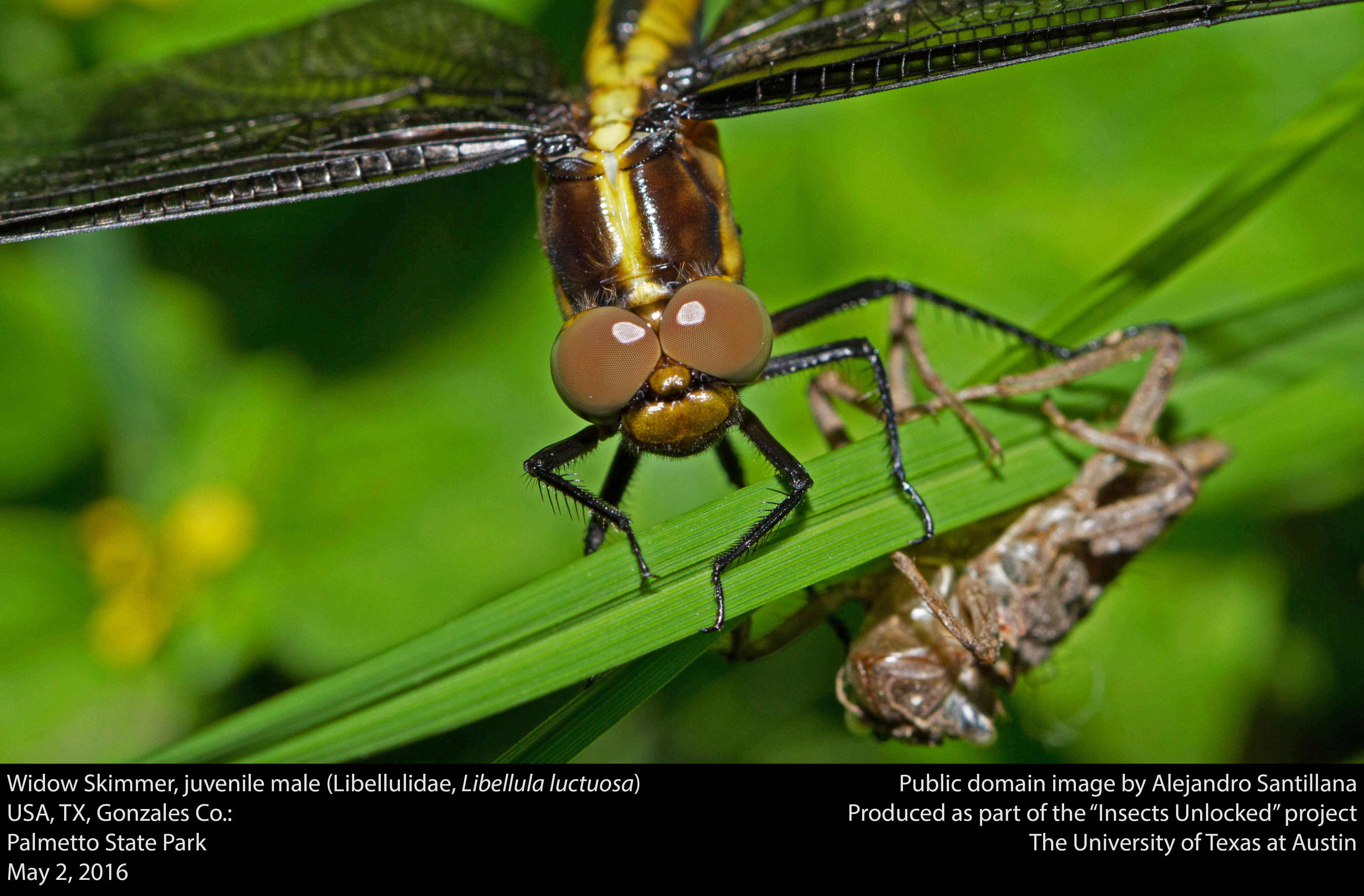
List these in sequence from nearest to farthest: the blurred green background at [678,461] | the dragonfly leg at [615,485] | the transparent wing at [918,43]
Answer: the transparent wing at [918,43] → the dragonfly leg at [615,485] → the blurred green background at [678,461]

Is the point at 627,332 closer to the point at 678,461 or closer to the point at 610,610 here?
the point at 610,610

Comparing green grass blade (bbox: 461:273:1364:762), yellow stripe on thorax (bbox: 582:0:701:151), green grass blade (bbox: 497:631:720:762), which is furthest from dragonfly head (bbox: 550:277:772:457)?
green grass blade (bbox: 461:273:1364:762)

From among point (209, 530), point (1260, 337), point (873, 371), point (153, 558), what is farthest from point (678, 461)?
point (153, 558)

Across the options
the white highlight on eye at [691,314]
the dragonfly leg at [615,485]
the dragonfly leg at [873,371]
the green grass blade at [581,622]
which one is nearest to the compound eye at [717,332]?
the white highlight on eye at [691,314]

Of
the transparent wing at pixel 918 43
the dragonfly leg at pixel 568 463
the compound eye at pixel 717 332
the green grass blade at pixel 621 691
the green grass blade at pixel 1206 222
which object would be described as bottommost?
the green grass blade at pixel 621 691

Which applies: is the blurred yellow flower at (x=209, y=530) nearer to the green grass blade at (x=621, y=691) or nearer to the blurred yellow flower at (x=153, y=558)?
the blurred yellow flower at (x=153, y=558)

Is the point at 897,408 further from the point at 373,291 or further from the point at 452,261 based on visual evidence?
the point at 373,291

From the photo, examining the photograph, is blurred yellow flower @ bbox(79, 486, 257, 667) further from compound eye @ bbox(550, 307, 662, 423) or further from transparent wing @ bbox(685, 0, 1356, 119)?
transparent wing @ bbox(685, 0, 1356, 119)
